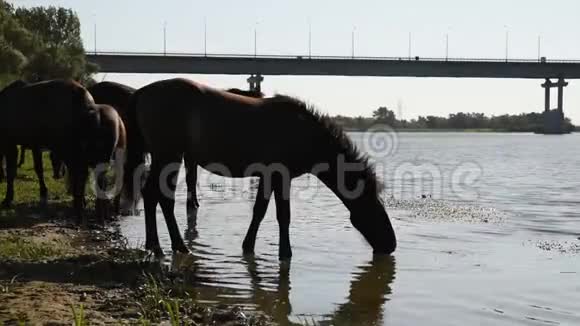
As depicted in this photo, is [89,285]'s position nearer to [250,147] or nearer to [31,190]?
[250,147]

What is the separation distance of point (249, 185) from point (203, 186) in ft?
4.42

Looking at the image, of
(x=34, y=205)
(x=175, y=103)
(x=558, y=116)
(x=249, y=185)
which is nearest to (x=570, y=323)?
(x=175, y=103)

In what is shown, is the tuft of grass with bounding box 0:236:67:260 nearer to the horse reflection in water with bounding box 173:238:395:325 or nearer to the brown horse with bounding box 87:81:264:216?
the horse reflection in water with bounding box 173:238:395:325

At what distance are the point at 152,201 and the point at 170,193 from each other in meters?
0.24

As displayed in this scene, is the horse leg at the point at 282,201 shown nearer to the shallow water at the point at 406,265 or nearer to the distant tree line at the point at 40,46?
the shallow water at the point at 406,265

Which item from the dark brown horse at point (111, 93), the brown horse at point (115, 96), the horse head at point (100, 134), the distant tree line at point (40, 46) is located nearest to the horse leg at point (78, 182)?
the horse head at point (100, 134)

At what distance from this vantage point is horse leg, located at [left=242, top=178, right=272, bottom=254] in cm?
870

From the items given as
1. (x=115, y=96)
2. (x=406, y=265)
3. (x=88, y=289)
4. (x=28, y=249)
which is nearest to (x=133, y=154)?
(x=28, y=249)

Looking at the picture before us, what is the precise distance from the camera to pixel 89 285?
259 inches

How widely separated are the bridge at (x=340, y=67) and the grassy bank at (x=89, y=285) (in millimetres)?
79647

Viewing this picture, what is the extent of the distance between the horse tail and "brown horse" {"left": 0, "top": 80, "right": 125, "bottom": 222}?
459mm

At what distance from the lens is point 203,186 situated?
20.9 m

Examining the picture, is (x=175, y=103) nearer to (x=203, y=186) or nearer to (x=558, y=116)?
(x=203, y=186)

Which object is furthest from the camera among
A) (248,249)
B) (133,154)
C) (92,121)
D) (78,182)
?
(92,121)
